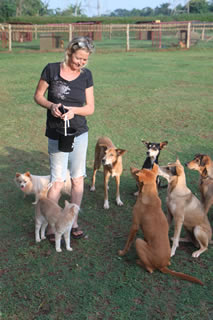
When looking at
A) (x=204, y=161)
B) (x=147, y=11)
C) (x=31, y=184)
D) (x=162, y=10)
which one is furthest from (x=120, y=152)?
(x=147, y=11)

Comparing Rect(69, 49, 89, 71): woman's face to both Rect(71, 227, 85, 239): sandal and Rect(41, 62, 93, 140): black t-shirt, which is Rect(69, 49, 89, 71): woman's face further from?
Rect(71, 227, 85, 239): sandal

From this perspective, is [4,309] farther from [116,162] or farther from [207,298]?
[116,162]

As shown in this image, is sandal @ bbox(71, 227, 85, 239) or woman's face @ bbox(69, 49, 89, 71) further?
sandal @ bbox(71, 227, 85, 239)

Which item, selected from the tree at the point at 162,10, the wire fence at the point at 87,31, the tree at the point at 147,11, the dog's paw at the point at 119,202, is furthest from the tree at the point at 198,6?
the dog's paw at the point at 119,202

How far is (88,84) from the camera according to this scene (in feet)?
13.2

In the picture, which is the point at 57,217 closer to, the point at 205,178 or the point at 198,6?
the point at 205,178

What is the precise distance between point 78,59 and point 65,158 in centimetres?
117

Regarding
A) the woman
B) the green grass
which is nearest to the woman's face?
the woman

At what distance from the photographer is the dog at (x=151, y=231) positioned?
3.73 metres

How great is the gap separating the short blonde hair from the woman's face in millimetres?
34

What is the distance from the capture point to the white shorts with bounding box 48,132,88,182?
404cm

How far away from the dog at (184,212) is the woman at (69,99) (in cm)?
116

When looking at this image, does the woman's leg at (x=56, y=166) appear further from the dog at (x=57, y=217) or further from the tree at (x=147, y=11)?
the tree at (x=147, y=11)

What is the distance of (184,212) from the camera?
4.32 metres
